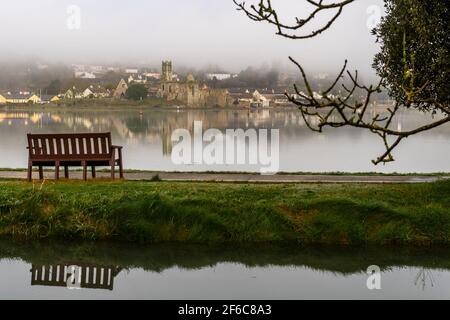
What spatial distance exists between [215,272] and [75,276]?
260cm

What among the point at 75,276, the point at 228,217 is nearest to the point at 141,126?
the point at 228,217

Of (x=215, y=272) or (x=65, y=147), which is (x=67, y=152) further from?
(x=215, y=272)

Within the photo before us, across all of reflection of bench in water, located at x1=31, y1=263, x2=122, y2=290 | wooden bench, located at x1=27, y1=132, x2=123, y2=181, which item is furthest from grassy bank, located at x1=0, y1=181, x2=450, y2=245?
wooden bench, located at x1=27, y1=132, x2=123, y2=181

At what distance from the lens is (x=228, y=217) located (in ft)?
48.4

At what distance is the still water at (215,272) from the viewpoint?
11.7m

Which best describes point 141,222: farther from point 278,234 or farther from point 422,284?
point 422,284

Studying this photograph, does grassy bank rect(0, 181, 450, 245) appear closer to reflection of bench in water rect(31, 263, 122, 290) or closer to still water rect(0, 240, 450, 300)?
still water rect(0, 240, 450, 300)

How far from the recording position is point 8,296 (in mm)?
11406

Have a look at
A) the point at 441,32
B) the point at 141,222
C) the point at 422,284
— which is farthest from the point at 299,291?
the point at 441,32

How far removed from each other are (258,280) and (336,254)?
215cm

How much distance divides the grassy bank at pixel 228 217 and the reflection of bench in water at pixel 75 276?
1.39m

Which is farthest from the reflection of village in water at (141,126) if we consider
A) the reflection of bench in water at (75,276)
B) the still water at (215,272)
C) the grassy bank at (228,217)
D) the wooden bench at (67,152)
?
the reflection of bench in water at (75,276)
